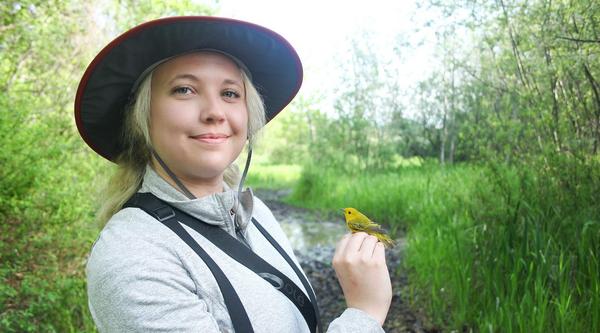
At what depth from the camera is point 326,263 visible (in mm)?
6457

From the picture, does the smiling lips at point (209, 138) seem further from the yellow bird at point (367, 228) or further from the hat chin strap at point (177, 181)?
the yellow bird at point (367, 228)

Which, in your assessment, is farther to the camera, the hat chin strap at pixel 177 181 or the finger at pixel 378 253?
the hat chin strap at pixel 177 181

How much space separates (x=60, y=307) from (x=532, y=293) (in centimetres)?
327

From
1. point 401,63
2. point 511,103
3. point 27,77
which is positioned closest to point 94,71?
point 27,77

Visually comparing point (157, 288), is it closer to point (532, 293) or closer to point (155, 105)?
point (155, 105)

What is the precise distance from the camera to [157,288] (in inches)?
41.4

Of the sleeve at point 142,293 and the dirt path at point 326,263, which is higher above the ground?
the sleeve at point 142,293

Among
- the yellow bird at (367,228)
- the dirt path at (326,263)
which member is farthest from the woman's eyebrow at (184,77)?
the dirt path at (326,263)

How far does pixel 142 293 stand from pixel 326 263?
5.55 metres

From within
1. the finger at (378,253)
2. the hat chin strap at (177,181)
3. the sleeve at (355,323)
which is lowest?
the sleeve at (355,323)

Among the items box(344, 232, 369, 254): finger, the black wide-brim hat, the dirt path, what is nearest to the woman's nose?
the black wide-brim hat

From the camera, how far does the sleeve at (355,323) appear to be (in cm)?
109

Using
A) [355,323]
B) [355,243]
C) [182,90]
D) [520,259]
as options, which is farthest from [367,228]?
[520,259]

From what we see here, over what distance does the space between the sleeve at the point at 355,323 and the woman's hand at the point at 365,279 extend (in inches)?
0.9
